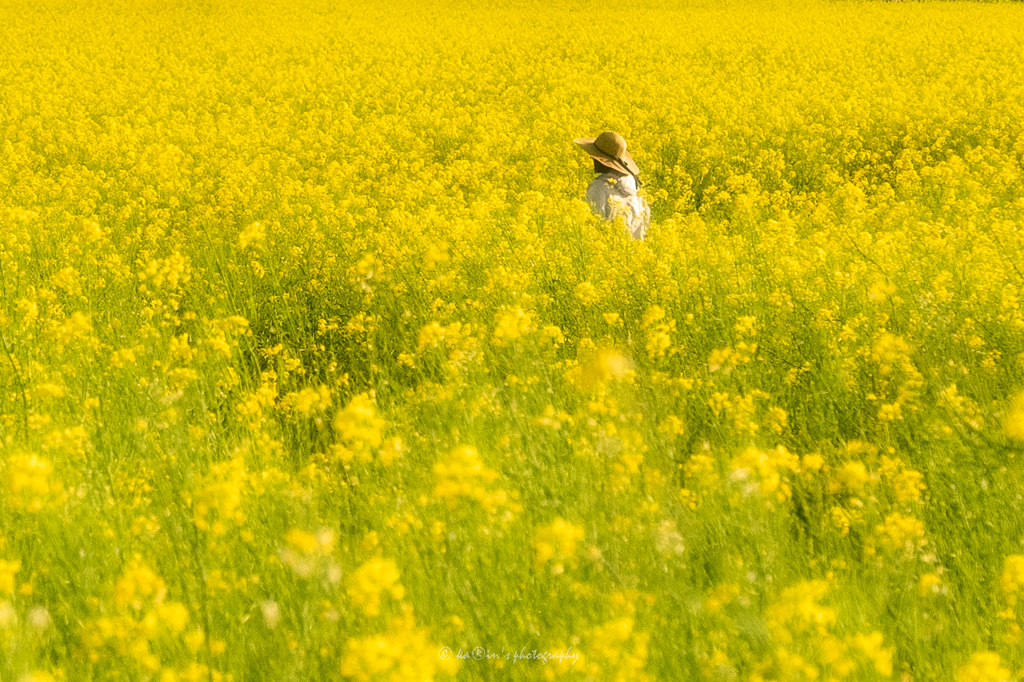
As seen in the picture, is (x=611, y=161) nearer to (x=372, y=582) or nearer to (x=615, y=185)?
(x=615, y=185)

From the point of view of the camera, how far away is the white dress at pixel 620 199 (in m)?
6.01

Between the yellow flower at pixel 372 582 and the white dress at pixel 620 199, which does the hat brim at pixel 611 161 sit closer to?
the white dress at pixel 620 199

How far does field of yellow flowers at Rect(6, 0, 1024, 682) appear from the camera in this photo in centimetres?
210

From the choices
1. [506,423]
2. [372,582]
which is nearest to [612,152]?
[506,423]

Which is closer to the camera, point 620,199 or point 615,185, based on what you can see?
point 620,199

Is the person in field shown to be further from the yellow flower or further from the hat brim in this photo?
the yellow flower

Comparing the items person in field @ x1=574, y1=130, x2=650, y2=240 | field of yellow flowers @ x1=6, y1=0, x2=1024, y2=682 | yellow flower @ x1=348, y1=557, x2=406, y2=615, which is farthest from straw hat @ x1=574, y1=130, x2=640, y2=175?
yellow flower @ x1=348, y1=557, x2=406, y2=615

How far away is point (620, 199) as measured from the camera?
233 inches

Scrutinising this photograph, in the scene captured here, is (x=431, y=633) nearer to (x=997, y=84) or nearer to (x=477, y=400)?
(x=477, y=400)

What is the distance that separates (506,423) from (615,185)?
3414 mm

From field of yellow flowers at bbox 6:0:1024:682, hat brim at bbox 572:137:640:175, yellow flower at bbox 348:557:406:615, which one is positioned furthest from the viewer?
hat brim at bbox 572:137:640:175

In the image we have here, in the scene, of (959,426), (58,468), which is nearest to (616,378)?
(959,426)

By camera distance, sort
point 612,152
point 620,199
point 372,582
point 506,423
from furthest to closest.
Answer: point 612,152 → point 620,199 → point 506,423 → point 372,582

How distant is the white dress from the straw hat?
0.23 ft
